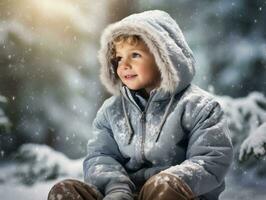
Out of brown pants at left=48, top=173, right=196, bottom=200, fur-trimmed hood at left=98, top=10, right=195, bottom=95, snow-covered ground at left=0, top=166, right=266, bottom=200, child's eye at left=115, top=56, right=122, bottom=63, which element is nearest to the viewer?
brown pants at left=48, top=173, right=196, bottom=200

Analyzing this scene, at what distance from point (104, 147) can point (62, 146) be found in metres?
0.58

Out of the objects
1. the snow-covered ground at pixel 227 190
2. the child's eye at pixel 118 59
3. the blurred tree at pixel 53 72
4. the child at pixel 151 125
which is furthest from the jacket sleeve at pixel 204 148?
the blurred tree at pixel 53 72

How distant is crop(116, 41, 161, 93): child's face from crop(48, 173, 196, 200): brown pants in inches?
14.4

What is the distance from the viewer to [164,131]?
63.0 inches

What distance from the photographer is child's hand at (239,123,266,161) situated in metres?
2.15

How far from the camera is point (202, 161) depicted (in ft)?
4.91

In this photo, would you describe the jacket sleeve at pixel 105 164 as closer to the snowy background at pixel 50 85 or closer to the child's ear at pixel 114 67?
the child's ear at pixel 114 67

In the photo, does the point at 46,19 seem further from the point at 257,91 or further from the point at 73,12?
the point at 257,91

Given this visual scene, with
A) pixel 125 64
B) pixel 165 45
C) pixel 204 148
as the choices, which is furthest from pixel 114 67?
pixel 204 148

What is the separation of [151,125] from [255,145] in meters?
0.69

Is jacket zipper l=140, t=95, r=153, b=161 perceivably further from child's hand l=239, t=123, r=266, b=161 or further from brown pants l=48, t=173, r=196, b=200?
child's hand l=239, t=123, r=266, b=161

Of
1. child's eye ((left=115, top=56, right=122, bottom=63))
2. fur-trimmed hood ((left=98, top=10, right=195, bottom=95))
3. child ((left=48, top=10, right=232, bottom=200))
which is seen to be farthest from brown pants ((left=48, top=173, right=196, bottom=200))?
child's eye ((left=115, top=56, right=122, bottom=63))

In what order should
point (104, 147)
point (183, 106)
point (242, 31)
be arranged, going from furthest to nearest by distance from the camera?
point (242, 31), point (104, 147), point (183, 106)

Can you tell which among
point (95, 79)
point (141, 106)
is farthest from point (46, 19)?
point (141, 106)
